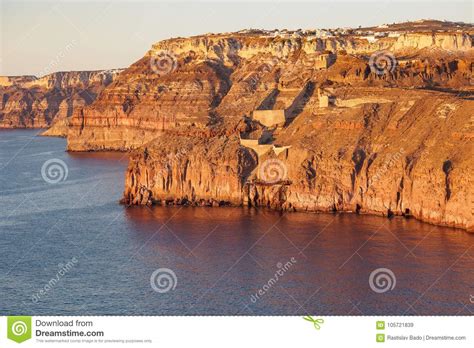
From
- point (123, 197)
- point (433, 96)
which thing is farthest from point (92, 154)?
point (433, 96)

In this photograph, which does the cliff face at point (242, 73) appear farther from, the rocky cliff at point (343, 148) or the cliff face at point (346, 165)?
the cliff face at point (346, 165)

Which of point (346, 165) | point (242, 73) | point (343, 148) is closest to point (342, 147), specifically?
point (343, 148)

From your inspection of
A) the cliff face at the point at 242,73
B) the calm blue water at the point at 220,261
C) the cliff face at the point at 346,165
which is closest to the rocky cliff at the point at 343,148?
the cliff face at the point at 346,165

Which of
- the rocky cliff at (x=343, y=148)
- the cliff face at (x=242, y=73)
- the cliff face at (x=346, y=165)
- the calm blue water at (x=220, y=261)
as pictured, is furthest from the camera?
the cliff face at (x=242, y=73)

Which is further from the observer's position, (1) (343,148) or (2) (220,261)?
(1) (343,148)

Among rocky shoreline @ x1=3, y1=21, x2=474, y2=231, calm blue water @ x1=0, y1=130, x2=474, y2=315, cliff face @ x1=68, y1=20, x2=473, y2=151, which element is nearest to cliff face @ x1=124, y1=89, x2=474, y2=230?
rocky shoreline @ x1=3, y1=21, x2=474, y2=231

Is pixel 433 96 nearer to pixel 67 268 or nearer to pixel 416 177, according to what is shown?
pixel 416 177

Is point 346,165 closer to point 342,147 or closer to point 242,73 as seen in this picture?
point 342,147

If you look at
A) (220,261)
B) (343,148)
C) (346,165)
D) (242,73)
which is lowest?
(220,261)
